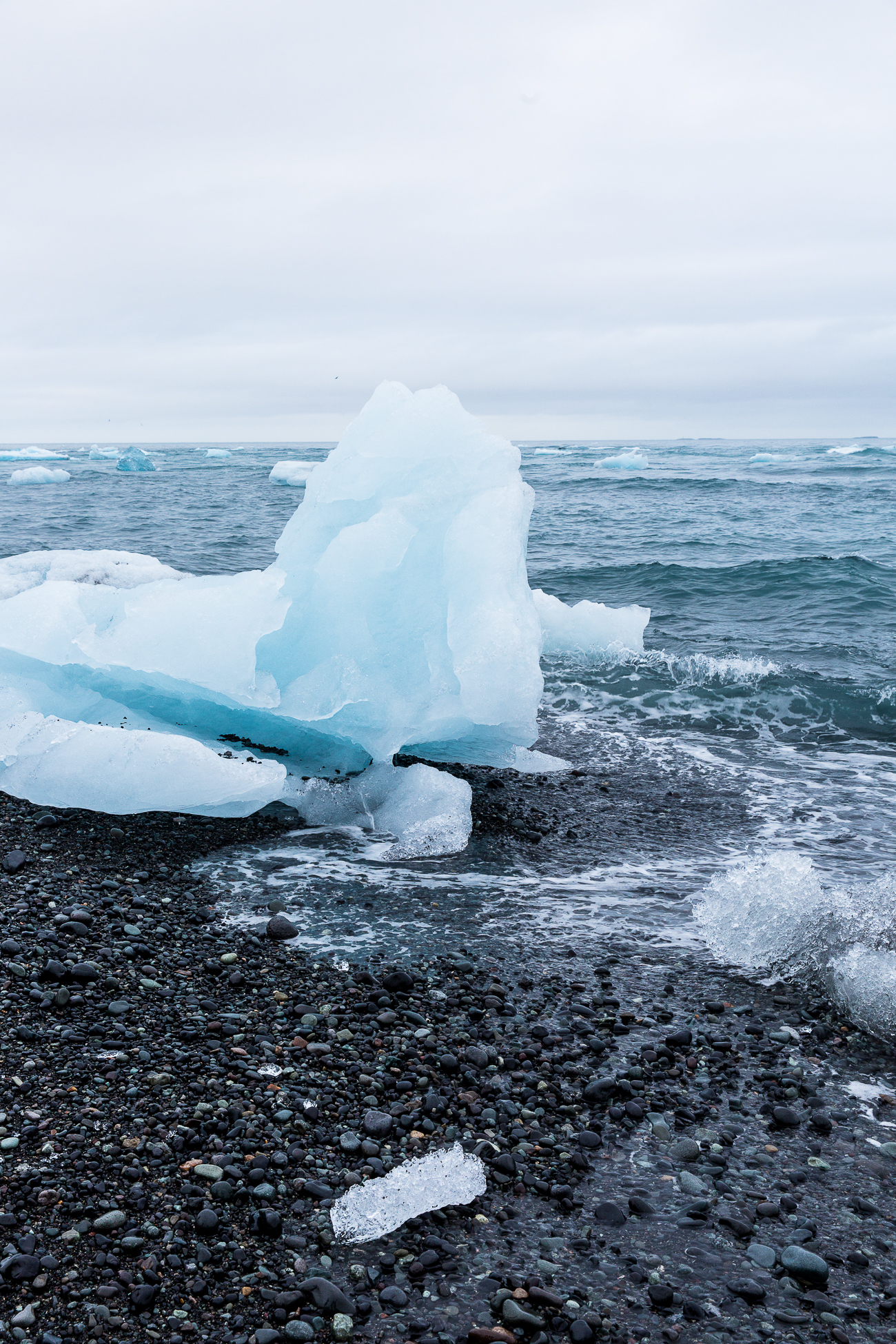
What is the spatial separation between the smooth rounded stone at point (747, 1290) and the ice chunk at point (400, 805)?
357 centimetres

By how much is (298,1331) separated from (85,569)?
36.0 ft

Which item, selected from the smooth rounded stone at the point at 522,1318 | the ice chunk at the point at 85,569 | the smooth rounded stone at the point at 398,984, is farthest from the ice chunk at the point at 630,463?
the smooth rounded stone at the point at 522,1318

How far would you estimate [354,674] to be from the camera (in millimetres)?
6996

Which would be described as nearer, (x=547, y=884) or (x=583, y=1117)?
(x=583, y=1117)

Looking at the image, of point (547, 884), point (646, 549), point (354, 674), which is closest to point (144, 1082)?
point (547, 884)

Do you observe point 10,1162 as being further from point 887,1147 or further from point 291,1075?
point 887,1147

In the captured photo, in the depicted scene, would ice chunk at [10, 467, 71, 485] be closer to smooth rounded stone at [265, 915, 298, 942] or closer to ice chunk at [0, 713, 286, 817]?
ice chunk at [0, 713, 286, 817]

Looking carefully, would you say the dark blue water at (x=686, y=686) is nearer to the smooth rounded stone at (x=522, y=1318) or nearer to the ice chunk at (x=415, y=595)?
the ice chunk at (x=415, y=595)

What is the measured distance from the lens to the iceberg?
6.59 m

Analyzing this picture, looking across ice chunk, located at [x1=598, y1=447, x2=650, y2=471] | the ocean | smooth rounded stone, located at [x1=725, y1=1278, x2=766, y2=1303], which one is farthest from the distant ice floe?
ice chunk, located at [x1=598, y1=447, x2=650, y2=471]

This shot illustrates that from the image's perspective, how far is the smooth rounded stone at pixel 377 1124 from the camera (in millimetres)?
3408

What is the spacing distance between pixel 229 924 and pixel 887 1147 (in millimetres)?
3366

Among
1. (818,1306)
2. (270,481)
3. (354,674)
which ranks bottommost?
(818,1306)

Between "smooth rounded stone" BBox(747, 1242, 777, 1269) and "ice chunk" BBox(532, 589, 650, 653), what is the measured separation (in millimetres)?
9431
